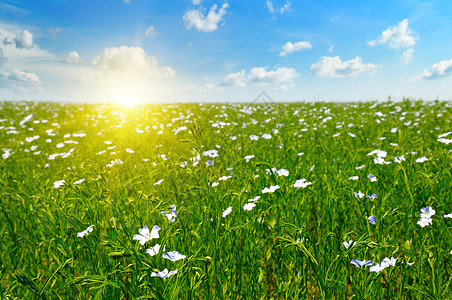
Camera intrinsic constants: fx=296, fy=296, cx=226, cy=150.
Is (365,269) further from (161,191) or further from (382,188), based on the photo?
(161,191)

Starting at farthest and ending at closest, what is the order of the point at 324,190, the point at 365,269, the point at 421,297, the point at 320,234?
the point at 324,190 → the point at 320,234 → the point at 421,297 → the point at 365,269

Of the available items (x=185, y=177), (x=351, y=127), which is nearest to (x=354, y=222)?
(x=185, y=177)

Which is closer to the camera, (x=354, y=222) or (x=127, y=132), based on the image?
(x=354, y=222)

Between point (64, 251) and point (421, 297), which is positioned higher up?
point (64, 251)

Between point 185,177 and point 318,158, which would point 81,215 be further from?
point 318,158

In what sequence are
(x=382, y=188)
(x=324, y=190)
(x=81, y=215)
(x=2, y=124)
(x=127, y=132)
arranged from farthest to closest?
(x=2, y=124)
(x=127, y=132)
(x=382, y=188)
(x=324, y=190)
(x=81, y=215)

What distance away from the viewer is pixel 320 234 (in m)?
2.68

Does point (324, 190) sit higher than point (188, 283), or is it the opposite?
point (324, 190)

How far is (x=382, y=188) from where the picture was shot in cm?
322

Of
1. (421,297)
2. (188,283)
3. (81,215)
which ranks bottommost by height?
(421,297)

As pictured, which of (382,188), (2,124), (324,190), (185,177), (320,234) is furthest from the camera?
(2,124)

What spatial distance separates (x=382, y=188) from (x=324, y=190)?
783 millimetres

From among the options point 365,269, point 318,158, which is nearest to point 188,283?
point 365,269

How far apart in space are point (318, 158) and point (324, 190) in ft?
5.10
